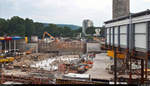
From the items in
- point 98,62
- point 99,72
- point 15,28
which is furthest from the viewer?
point 15,28

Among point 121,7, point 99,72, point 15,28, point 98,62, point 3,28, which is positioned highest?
point 121,7

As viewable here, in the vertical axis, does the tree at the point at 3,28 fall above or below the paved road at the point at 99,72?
above

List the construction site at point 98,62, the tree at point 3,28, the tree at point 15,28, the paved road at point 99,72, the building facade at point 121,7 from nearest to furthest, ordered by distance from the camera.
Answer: the construction site at point 98,62, the paved road at point 99,72, the building facade at point 121,7, the tree at point 3,28, the tree at point 15,28

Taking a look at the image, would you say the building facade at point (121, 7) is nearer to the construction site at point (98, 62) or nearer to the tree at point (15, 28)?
the construction site at point (98, 62)

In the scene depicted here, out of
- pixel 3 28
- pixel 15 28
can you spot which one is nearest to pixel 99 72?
pixel 3 28

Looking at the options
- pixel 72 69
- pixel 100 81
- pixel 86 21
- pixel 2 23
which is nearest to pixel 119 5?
pixel 72 69

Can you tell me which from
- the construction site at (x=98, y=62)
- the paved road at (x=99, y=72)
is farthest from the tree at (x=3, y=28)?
the paved road at (x=99, y=72)

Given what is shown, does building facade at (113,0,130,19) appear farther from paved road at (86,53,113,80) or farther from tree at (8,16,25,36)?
tree at (8,16,25,36)

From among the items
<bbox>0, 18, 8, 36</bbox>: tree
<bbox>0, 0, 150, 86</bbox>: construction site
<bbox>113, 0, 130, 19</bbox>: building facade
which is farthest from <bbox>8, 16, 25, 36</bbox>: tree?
<bbox>113, 0, 130, 19</bbox>: building facade

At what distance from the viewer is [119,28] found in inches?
931

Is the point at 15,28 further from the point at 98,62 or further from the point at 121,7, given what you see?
the point at 98,62

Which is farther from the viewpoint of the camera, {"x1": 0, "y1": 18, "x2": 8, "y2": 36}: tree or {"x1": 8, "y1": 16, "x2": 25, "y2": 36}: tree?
{"x1": 8, "y1": 16, "x2": 25, "y2": 36}: tree

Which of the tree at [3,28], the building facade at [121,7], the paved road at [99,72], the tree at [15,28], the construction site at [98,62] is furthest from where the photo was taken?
the tree at [15,28]

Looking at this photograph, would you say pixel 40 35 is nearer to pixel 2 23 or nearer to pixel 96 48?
pixel 2 23
